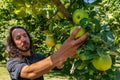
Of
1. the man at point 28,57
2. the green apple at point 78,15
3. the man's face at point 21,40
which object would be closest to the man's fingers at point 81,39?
the man at point 28,57

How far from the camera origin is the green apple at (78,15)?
1.27 meters

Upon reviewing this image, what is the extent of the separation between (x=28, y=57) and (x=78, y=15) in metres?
0.87

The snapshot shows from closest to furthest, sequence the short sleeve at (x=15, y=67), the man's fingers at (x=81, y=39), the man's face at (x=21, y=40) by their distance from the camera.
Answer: the man's fingers at (x=81, y=39) → the short sleeve at (x=15, y=67) → the man's face at (x=21, y=40)

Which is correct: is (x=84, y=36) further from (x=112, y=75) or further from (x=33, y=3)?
(x=33, y=3)

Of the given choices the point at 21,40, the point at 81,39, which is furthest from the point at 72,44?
the point at 21,40

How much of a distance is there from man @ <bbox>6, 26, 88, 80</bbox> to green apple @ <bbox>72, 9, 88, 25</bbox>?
95mm

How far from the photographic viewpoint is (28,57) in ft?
6.73

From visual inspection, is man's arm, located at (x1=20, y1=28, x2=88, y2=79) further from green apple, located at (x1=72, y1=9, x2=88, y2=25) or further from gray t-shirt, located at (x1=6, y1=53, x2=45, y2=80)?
gray t-shirt, located at (x1=6, y1=53, x2=45, y2=80)

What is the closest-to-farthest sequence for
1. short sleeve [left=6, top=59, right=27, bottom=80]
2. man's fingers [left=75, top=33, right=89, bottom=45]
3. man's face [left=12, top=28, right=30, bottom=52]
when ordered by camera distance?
man's fingers [left=75, top=33, right=89, bottom=45], short sleeve [left=6, top=59, right=27, bottom=80], man's face [left=12, top=28, right=30, bottom=52]

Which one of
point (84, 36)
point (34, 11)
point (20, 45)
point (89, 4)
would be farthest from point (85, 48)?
point (20, 45)

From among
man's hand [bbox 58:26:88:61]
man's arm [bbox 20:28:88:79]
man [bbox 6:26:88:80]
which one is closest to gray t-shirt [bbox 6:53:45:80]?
man [bbox 6:26:88:80]

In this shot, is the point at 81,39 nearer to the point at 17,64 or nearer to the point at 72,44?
the point at 72,44

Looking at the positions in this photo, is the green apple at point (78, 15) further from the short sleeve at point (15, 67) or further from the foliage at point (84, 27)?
the short sleeve at point (15, 67)

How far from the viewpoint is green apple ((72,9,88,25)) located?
127cm
